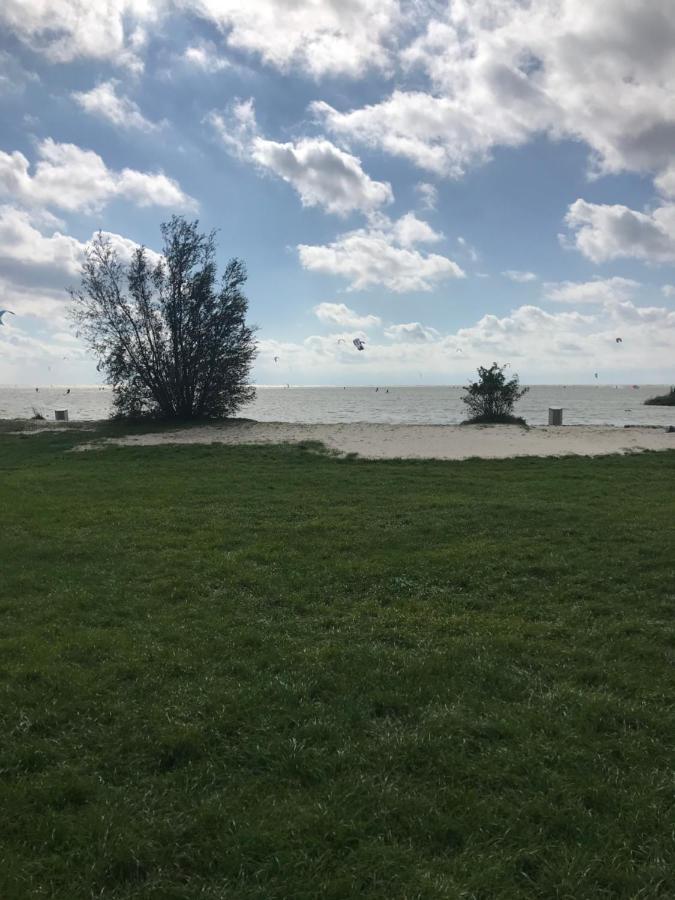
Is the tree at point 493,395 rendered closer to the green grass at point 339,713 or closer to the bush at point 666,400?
the green grass at point 339,713

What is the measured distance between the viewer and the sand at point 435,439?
18.8 metres

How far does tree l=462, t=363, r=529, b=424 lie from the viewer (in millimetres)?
27641

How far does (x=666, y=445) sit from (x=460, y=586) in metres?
16.0

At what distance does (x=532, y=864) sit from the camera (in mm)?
2844

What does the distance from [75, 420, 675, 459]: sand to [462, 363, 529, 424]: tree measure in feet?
11.1

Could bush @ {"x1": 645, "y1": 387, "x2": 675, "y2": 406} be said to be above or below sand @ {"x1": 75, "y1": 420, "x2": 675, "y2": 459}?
above

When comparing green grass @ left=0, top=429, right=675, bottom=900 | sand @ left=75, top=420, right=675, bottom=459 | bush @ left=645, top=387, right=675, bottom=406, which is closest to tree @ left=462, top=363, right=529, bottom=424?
sand @ left=75, top=420, right=675, bottom=459

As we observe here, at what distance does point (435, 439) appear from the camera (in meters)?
21.2

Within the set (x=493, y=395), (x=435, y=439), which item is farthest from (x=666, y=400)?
(x=435, y=439)

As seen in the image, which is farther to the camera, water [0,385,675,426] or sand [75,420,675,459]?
water [0,385,675,426]

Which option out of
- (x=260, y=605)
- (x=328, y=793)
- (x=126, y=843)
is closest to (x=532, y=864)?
(x=328, y=793)

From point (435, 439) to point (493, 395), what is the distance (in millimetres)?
7919

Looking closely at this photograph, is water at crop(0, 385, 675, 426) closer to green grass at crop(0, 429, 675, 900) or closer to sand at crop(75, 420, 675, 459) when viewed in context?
sand at crop(75, 420, 675, 459)

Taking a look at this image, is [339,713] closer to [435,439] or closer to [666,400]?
[435,439]
